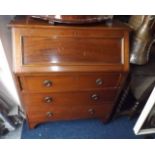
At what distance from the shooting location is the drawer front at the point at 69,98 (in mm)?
1144

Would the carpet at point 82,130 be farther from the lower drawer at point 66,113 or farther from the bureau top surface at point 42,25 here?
the bureau top surface at point 42,25

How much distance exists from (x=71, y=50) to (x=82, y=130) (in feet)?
2.37

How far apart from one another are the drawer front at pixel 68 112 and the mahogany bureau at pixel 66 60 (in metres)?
0.10

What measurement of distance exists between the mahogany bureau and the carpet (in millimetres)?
320

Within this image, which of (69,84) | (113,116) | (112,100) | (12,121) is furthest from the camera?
(113,116)

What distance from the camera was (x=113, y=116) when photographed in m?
1.52

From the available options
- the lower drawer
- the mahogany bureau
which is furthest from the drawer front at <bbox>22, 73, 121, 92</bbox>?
the lower drawer

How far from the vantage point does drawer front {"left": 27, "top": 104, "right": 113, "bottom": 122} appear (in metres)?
1.27

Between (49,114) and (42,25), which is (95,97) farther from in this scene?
(42,25)

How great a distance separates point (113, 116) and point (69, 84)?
0.61 meters

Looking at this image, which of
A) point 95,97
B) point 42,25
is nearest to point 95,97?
point 95,97

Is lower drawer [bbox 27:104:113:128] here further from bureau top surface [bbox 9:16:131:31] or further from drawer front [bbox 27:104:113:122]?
bureau top surface [bbox 9:16:131:31]
